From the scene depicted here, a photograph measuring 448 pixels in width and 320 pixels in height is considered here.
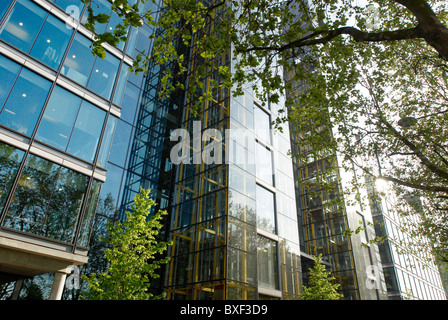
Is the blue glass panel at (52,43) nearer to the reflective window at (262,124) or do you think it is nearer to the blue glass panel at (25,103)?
the blue glass panel at (25,103)

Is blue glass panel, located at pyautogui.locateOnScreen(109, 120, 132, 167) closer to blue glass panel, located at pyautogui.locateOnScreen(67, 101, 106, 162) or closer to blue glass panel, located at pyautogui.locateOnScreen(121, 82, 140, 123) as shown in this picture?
blue glass panel, located at pyautogui.locateOnScreen(121, 82, 140, 123)

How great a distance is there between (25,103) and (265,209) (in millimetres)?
15750

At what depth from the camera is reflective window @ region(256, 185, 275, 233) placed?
20656 mm

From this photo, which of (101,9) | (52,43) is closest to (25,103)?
(52,43)

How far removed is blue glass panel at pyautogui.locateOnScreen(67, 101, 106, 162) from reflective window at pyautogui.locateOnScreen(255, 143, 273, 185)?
11.4m

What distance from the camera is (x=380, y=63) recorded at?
47.8 feet

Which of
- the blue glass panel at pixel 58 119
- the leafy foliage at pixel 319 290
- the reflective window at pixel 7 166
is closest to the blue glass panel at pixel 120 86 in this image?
the blue glass panel at pixel 58 119

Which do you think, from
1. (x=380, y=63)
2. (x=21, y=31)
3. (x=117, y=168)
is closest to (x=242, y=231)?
(x=117, y=168)

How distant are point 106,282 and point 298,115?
37.1 feet

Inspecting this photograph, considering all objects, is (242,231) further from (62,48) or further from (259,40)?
(62,48)

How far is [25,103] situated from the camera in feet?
42.6

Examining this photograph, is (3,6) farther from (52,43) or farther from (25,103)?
(25,103)

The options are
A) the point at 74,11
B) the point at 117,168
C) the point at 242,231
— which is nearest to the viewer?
the point at 74,11
